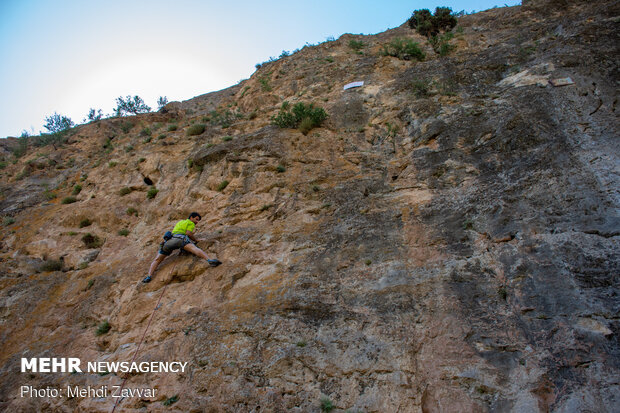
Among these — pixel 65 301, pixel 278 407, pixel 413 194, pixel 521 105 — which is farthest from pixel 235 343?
pixel 521 105

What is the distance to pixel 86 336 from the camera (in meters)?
6.96

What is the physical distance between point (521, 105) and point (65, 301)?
10.7 m

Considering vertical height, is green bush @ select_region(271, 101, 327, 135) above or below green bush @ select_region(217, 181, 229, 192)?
above

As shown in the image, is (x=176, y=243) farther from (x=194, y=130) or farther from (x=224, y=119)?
(x=224, y=119)

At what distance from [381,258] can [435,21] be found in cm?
1145

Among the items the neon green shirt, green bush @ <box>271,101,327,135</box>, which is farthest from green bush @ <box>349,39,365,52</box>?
the neon green shirt

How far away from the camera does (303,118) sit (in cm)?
1020

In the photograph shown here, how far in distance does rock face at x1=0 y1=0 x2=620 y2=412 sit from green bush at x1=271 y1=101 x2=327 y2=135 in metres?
0.28

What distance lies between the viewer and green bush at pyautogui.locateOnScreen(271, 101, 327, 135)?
993 centimetres

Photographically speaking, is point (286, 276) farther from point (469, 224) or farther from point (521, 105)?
point (521, 105)

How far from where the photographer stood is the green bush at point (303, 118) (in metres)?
9.93

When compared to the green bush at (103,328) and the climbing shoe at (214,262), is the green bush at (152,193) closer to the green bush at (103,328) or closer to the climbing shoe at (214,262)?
the green bush at (103,328)

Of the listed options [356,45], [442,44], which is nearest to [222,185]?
[442,44]

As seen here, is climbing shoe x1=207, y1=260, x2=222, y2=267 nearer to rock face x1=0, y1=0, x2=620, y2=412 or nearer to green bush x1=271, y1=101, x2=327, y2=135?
rock face x1=0, y1=0, x2=620, y2=412
